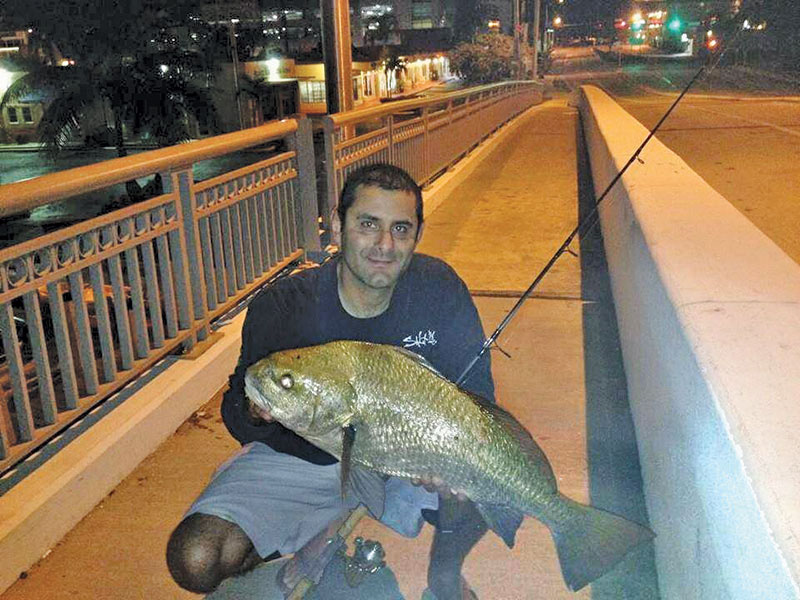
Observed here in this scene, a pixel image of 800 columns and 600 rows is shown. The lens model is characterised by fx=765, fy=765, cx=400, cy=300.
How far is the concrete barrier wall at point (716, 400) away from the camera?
1.58 meters

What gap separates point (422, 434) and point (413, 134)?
27.3 ft

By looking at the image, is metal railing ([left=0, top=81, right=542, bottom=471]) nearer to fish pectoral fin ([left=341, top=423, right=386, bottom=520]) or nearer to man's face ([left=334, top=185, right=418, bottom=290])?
man's face ([left=334, top=185, right=418, bottom=290])

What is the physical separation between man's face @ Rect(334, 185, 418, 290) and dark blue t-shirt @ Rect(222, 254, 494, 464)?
0.12m

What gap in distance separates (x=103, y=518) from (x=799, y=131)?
62.1 feet

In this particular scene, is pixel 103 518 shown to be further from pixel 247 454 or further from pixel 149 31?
pixel 149 31

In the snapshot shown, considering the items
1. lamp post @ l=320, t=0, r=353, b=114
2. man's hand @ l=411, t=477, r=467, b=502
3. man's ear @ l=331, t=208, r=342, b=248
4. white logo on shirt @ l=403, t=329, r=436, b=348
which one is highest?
lamp post @ l=320, t=0, r=353, b=114

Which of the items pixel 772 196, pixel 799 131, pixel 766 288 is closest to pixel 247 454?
pixel 766 288

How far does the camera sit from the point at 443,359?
2736mm

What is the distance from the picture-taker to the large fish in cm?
204

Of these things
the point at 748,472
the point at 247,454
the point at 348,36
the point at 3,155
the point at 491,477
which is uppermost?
the point at 348,36

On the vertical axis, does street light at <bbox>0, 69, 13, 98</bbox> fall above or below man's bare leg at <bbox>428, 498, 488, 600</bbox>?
above

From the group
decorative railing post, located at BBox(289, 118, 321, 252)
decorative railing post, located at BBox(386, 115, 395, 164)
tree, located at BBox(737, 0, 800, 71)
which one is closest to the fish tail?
decorative railing post, located at BBox(289, 118, 321, 252)

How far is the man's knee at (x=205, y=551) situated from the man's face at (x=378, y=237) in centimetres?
91

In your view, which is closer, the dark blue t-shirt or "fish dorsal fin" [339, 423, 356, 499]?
"fish dorsal fin" [339, 423, 356, 499]
